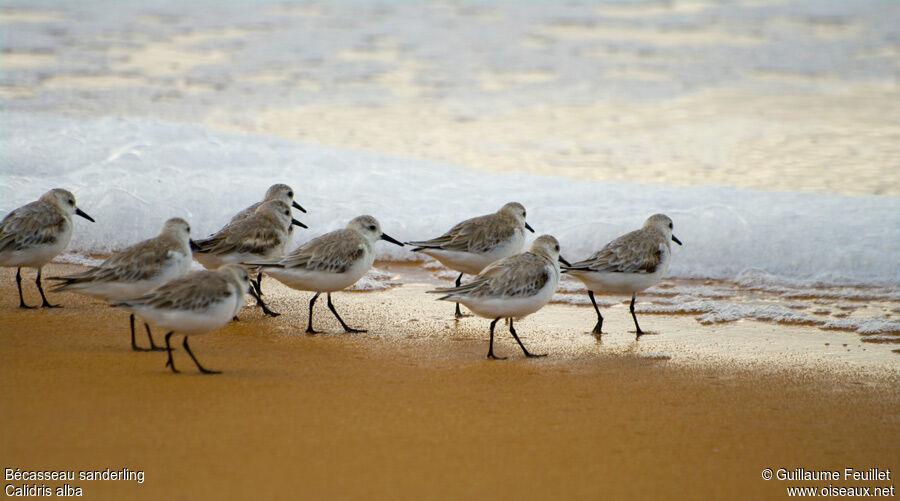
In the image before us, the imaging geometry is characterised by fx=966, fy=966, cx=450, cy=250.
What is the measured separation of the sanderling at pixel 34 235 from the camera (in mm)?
6969

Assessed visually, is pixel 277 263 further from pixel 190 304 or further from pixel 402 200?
pixel 402 200

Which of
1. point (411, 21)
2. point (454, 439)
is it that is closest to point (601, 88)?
point (411, 21)

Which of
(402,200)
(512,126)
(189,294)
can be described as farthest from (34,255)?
(512,126)

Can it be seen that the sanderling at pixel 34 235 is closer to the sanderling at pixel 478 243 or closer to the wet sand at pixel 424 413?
the wet sand at pixel 424 413

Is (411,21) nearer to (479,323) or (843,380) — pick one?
(479,323)

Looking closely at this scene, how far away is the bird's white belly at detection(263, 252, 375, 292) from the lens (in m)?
6.86

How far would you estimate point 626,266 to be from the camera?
23.8 feet

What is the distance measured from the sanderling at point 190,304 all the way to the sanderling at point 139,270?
0.55 meters

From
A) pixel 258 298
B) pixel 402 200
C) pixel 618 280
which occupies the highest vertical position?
pixel 618 280

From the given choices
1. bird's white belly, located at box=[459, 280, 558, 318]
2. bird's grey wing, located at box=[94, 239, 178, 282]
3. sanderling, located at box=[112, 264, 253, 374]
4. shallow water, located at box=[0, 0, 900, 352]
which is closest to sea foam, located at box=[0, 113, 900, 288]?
shallow water, located at box=[0, 0, 900, 352]

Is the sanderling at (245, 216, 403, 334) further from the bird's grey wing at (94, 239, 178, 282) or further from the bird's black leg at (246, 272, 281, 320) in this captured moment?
the bird's grey wing at (94, 239, 178, 282)

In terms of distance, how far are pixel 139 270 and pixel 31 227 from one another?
1.27 metres

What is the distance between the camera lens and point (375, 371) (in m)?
5.99

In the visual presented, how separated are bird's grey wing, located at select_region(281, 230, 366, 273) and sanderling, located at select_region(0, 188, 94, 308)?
176cm
